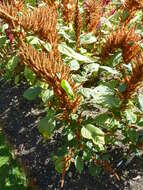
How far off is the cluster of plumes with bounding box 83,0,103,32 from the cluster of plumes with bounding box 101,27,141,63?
48cm

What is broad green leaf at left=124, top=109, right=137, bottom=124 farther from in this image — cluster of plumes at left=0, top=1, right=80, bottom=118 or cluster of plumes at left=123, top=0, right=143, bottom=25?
cluster of plumes at left=123, top=0, right=143, bottom=25

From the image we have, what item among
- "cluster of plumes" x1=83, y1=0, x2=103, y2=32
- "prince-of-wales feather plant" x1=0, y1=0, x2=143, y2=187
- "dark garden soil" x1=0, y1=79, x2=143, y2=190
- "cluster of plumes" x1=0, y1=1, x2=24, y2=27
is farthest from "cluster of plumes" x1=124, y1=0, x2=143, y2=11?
"dark garden soil" x1=0, y1=79, x2=143, y2=190

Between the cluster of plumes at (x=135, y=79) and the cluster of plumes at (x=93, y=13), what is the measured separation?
3.04 feet

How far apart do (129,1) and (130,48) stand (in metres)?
0.67

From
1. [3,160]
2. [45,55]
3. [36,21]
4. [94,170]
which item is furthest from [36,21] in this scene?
[3,160]

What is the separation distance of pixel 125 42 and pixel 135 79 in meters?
0.40

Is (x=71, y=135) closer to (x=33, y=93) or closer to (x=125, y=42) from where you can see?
(x=33, y=93)

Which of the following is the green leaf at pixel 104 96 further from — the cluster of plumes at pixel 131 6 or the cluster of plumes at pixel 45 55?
the cluster of plumes at pixel 131 6

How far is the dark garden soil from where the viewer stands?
9.59ft

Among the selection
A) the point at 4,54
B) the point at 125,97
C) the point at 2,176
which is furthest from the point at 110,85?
the point at 4,54

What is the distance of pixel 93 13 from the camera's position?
2980 mm

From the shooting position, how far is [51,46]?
2.39 meters

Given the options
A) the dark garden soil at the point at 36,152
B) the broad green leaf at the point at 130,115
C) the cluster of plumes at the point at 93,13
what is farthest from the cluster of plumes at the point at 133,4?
the dark garden soil at the point at 36,152

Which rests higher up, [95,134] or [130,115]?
[130,115]
